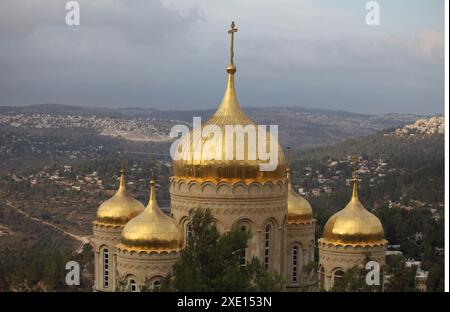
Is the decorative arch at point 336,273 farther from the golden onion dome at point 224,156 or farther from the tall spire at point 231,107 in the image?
the tall spire at point 231,107

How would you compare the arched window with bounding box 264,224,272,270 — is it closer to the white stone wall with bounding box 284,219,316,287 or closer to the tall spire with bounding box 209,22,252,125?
the white stone wall with bounding box 284,219,316,287

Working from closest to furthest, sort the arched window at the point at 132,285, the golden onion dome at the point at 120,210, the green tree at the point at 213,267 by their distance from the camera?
1. the green tree at the point at 213,267
2. the arched window at the point at 132,285
3. the golden onion dome at the point at 120,210

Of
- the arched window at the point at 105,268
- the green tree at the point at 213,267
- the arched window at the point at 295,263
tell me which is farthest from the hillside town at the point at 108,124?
the green tree at the point at 213,267

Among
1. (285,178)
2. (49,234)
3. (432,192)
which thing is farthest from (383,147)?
(285,178)

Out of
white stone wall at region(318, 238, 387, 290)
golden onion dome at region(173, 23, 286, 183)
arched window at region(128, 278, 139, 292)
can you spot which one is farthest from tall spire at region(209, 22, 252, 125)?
arched window at region(128, 278, 139, 292)

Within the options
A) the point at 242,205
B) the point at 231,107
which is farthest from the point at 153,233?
the point at 231,107

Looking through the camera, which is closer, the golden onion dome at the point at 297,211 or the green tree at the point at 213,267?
the green tree at the point at 213,267
